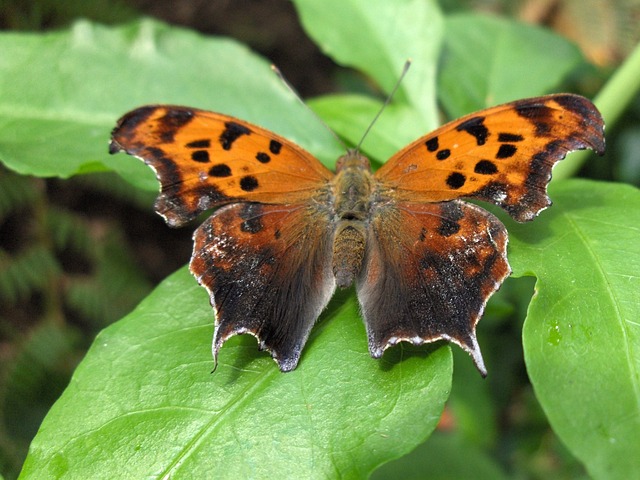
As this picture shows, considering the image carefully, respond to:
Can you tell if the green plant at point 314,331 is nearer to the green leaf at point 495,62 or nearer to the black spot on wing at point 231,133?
the green leaf at point 495,62

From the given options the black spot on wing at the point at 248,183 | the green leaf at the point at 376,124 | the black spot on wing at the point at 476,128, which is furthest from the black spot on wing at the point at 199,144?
the black spot on wing at the point at 476,128

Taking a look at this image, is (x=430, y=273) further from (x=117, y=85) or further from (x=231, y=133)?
(x=117, y=85)

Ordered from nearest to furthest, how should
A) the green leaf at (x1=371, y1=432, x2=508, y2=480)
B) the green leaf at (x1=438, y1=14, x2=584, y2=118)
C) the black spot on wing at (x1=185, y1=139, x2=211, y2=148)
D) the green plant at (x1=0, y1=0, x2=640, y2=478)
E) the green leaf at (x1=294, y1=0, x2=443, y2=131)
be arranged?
the green plant at (x1=0, y1=0, x2=640, y2=478) < the black spot on wing at (x1=185, y1=139, x2=211, y2=148) < the green leaf at (x1=294, y1=0, x2=443, y2=131) < the green leaf at (x1=438, y1=14, x2=584, y2=118) < the green leaf at (x1=371, y1=432, x2=508, y2=480)

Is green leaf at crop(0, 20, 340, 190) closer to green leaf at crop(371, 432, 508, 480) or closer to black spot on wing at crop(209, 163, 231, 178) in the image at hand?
black spot on wing at crop(209, 163, 231, 178)

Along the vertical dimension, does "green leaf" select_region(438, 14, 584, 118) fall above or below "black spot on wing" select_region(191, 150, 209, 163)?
above

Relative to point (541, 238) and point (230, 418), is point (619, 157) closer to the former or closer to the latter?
point (541, 238)

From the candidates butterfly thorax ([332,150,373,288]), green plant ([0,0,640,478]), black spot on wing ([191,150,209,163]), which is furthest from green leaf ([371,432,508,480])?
black spot on wing ([191,150,209,163])
